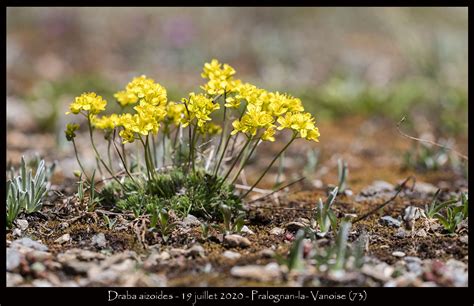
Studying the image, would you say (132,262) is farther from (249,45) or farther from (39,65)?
(249,45)

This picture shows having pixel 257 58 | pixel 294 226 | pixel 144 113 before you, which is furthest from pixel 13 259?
pixel 257 58

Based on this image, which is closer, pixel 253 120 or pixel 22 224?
pixel 253 120

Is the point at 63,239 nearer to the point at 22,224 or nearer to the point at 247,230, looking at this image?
the point at 22,224

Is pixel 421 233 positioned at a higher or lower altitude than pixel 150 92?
lower

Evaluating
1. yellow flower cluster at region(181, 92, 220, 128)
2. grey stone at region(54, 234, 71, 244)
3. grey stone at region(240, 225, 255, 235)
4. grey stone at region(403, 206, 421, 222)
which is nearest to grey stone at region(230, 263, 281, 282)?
grey stone at region(240, 225, 255, 235)

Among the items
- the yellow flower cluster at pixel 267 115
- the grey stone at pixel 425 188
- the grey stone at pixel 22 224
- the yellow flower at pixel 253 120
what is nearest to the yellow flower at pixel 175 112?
the yellow flower cluster at pixel 267 115
